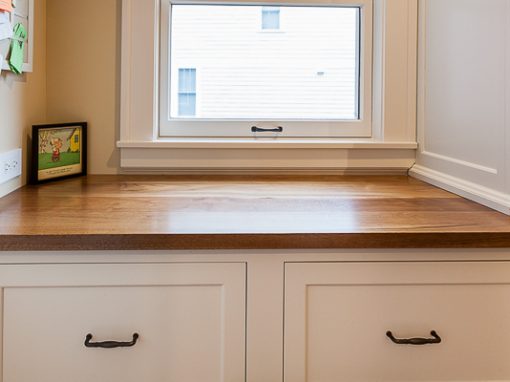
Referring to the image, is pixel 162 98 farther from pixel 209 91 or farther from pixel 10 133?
pixel 10 133

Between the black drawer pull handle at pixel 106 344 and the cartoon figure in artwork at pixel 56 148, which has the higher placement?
the cartoon figure in artwork at pixel 56 148

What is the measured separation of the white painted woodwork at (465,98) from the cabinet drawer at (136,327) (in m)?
0.66

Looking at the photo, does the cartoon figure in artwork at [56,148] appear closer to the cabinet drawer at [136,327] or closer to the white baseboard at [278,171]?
the white baseboard at [278,171]

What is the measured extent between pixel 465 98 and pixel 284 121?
2.04 ft

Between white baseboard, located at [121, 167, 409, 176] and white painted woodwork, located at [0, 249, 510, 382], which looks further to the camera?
white baseboard, located at [121, 167, 409, 176]

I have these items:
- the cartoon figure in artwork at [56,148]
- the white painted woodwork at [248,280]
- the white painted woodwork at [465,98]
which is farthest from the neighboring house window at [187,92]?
the white painted woodwork at [248,280]

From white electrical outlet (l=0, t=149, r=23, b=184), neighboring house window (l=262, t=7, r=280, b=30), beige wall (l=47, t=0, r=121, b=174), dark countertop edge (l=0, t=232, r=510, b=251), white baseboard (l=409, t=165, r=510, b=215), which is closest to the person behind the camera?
dark countertop edge (l=0, t=232, r=510, b=251)

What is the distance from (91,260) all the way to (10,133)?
61 centimetres

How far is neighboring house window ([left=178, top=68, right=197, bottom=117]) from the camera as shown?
187 centimetres

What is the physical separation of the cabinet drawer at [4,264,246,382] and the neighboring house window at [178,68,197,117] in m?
0.94

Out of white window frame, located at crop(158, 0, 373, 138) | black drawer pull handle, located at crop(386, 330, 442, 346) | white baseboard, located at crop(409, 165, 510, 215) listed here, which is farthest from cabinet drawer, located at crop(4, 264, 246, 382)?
white window frame, located at crop(158, 0, 373, 138)

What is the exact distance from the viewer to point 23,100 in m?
1.56

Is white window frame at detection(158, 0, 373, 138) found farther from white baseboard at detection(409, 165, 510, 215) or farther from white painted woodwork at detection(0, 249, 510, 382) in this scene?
white painted woodwork at detection(0, 249, 510, 382)

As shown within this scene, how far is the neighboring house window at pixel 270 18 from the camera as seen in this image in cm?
186
